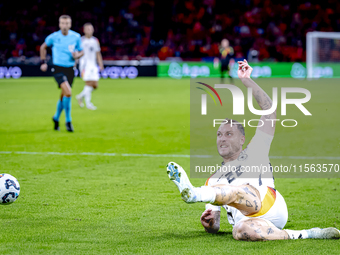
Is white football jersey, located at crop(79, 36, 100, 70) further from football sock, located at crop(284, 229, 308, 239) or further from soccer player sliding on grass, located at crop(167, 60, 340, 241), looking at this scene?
football sock, located at crop(284, 229, 308, 239)

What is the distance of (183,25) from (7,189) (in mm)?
32692

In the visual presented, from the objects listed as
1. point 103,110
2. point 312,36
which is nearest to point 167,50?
point 312,36

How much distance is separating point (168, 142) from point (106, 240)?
18.5ft

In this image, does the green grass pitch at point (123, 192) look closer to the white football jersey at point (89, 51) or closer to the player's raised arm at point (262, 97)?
the player's raised arm at point (262, 97)

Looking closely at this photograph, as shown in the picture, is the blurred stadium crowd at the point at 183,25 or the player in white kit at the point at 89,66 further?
the blurred stadium crowd at the point at 183,25

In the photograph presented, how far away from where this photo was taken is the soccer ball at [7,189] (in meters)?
4.81

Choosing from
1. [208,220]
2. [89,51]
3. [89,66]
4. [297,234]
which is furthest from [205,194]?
[89,51]

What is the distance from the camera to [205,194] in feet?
12.2

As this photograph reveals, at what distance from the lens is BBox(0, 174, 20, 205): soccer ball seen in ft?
15.8

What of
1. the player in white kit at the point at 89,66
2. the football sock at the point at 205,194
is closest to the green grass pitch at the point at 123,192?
the football sock at the point at 205,194

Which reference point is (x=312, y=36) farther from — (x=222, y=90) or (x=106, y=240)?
(x=106, y=240)

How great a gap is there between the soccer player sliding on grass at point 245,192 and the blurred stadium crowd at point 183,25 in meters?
27.9

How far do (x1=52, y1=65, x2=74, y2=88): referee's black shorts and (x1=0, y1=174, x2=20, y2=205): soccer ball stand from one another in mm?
6350

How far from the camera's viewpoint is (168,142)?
9.75 meters
